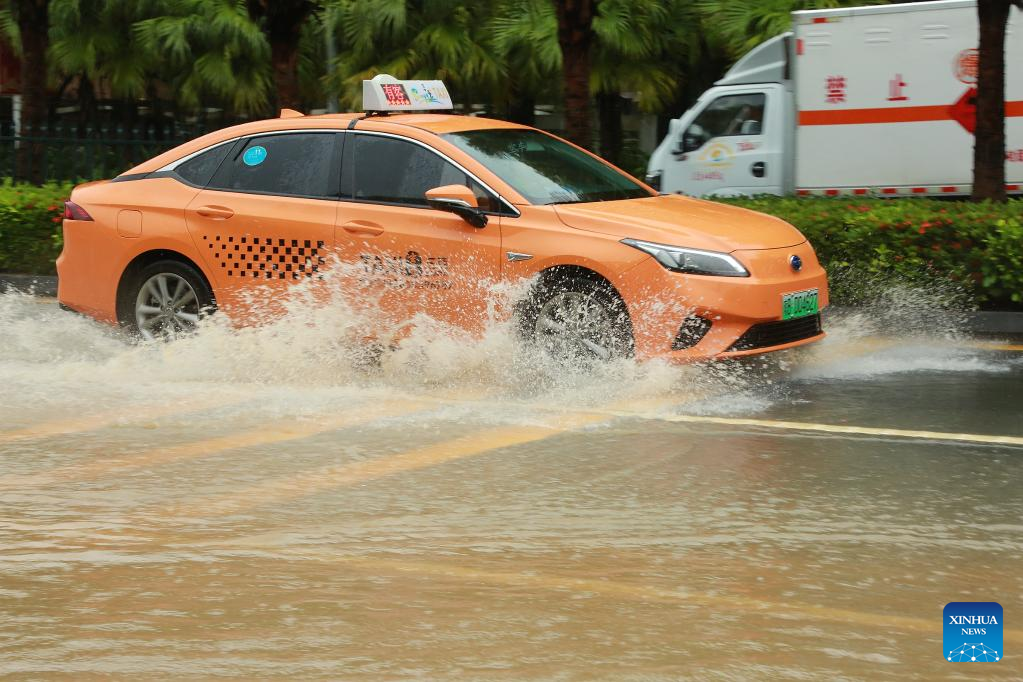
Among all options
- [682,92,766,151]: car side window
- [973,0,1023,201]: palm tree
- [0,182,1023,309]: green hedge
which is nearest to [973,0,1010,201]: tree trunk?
[973,0,1023,201]: palm tree

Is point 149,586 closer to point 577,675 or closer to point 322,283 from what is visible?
point 577,675

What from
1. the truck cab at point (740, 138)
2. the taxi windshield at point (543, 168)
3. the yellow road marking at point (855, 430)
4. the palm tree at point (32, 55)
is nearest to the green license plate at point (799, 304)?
the yellow road marking at point (855, 430)

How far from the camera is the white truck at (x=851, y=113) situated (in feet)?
53.7

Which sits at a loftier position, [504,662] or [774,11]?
[774,11]

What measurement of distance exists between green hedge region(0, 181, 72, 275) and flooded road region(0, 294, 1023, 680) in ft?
18.4

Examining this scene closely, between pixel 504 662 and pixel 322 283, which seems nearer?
pixel 504 662

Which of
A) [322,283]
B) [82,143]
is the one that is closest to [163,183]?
[322,283]

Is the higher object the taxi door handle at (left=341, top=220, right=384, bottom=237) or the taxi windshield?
the taxi windshield

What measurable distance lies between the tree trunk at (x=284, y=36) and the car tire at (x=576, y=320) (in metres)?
9.45

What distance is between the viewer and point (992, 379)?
348 inches

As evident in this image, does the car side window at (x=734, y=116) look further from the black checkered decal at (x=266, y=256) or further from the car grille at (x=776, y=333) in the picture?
the black checkered decal at (x=266, y=256)

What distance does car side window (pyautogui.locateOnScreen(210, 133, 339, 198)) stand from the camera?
9.06 m

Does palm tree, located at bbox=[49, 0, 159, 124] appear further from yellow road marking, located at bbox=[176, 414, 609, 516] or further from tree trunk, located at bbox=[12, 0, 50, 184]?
yellow road marking, located at bbox=[176, 414, 609, 516]

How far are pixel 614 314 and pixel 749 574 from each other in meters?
3.38
